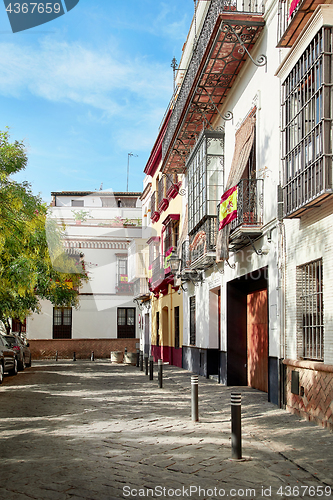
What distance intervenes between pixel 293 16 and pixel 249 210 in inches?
183

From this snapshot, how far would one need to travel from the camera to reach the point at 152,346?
3228 centimetres

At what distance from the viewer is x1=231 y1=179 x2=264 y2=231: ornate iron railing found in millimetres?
12758

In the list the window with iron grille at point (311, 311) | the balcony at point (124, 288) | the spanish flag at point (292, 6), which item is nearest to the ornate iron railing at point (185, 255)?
the window with iron grille at point (311, 311)

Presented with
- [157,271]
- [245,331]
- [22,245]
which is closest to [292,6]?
[245,331]

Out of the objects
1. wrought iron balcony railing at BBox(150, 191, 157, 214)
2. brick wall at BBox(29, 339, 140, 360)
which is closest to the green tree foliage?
wrought iron balcony railing at BBox(150, 191, 157, 214)

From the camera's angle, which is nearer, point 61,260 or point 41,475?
point 41,475

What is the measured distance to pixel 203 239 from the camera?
17.8 meters

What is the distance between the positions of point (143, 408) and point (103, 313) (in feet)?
95.4

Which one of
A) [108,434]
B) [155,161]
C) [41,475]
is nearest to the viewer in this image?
[41,475]

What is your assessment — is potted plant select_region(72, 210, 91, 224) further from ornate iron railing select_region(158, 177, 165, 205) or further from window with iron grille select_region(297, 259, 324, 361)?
window with iron grille select_region(297, 259, 324, 361)

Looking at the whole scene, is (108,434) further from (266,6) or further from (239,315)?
(266,6)

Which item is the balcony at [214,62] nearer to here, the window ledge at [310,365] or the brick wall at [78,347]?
the window ledge at [310,365]

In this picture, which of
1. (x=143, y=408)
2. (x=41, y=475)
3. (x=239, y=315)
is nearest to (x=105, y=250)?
(x=239, y=315)

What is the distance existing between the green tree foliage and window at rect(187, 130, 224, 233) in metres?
5.32
